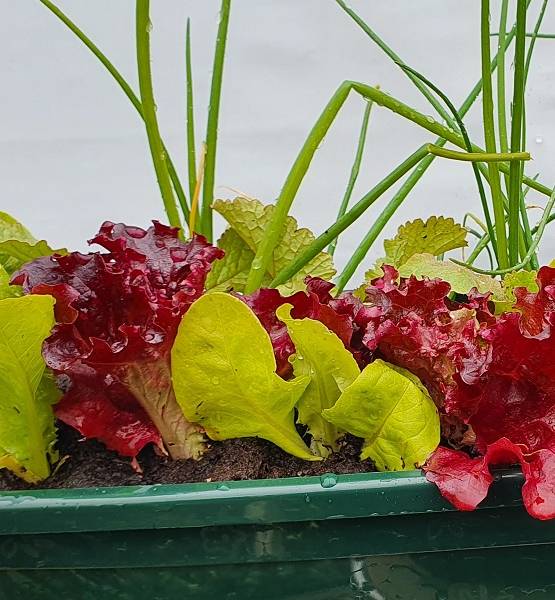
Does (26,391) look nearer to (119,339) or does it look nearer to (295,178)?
(119,339)

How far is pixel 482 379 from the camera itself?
284 mm

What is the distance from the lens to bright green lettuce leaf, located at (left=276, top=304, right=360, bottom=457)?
0.28m

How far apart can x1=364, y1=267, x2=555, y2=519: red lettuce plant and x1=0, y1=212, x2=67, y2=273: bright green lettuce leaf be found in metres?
0.17

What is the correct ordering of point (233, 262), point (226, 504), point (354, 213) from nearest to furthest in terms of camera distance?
1. point (226, 504)
2. point (354, 213)
3. point (233, 262)

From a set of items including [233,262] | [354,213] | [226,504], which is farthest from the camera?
[233,262]

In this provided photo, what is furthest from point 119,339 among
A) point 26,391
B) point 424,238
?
point 424,238

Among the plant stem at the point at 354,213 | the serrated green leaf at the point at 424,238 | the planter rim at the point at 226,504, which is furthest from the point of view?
the serrated green leaf at the point at 424,238

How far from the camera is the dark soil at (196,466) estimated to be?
0.30 m

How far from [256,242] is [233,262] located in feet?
0.07

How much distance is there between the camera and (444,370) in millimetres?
299

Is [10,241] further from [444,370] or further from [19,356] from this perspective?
[444,370]

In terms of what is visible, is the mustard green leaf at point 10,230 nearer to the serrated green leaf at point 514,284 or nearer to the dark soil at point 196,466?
the dark soil at point 196,466

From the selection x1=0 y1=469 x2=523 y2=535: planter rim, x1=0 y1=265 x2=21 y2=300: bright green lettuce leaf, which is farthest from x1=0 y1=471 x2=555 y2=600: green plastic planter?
x1=0 y1=265 x2=21 y2=300: bright green lettuce leaf

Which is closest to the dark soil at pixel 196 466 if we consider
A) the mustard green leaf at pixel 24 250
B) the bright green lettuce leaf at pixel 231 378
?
the bright green lettuce leaf at pixel 231 378
